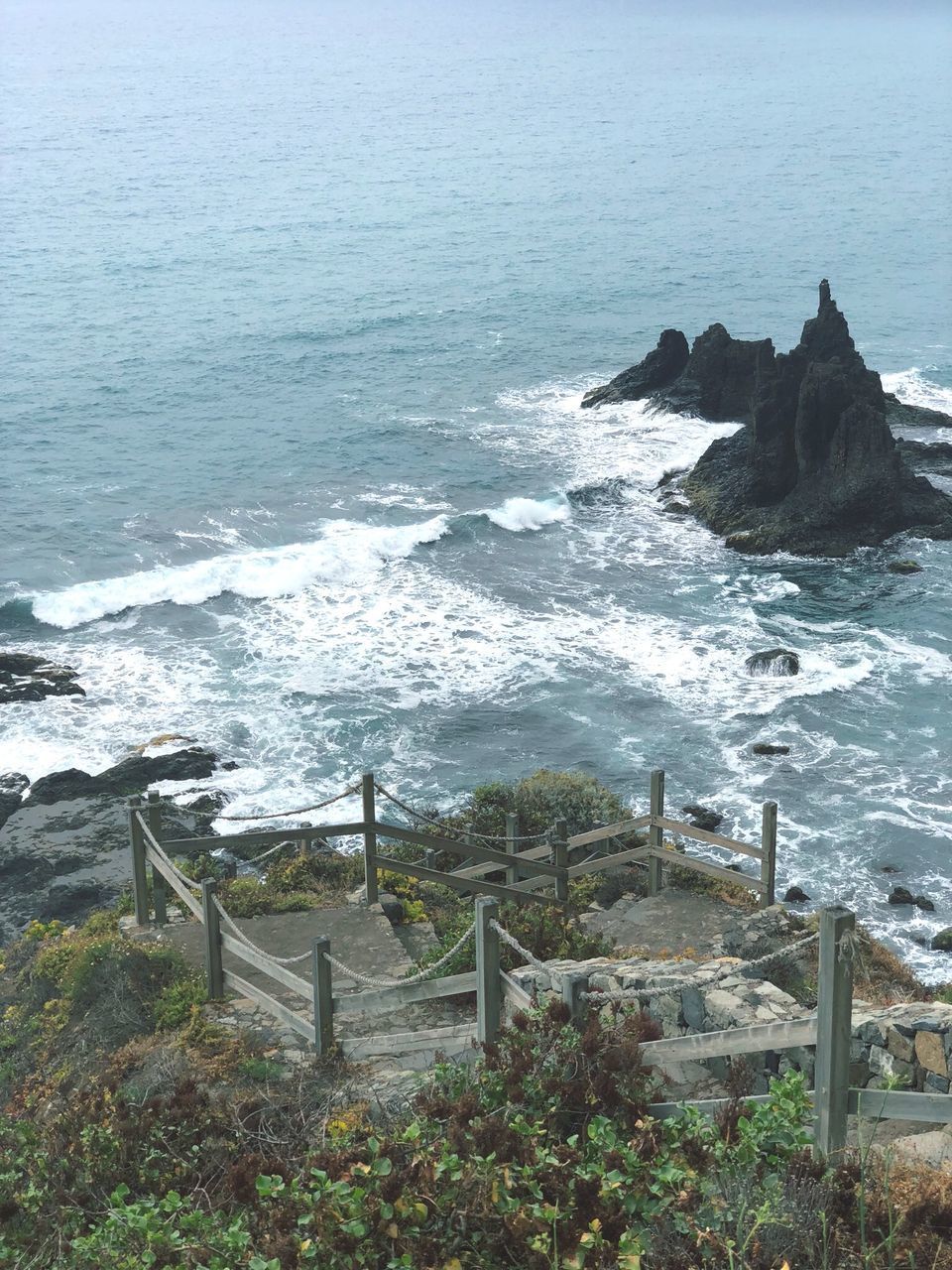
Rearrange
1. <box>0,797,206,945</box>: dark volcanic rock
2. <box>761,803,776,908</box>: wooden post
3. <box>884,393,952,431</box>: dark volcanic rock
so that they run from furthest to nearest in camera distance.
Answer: <box>884,393,952,431</box>: dark volcanic rock < <box>0,797,206,945</box>: dark volcanic rock < <box>761,803,776,908</box>: wooden post

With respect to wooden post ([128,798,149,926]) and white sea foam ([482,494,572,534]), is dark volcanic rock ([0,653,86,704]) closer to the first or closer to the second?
white sea foam ([482,494,572,534])

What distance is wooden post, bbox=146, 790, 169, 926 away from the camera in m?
12.1

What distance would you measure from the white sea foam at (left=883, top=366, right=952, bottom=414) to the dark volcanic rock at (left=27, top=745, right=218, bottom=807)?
103 feet

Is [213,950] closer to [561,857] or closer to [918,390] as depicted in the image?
[561,857]

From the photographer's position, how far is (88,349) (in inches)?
2261

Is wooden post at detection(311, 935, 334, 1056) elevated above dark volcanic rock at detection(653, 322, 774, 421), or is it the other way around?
wooden post at detection(311, 935, 334, 1056)

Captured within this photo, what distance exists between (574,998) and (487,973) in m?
0.60

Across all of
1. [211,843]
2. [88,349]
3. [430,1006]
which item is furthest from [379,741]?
[88,349]

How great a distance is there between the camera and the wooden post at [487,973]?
23.7 feet

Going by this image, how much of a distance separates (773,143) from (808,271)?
6177 cm

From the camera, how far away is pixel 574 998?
23.2 ft

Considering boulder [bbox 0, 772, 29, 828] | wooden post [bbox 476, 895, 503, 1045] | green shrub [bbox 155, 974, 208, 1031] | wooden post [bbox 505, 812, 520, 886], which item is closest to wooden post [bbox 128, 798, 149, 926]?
green shrub [bbox 155, 974, 208, 1031]

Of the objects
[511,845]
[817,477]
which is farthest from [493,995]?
[817,477]

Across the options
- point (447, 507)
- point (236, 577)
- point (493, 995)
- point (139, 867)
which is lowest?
point (236, 577)
